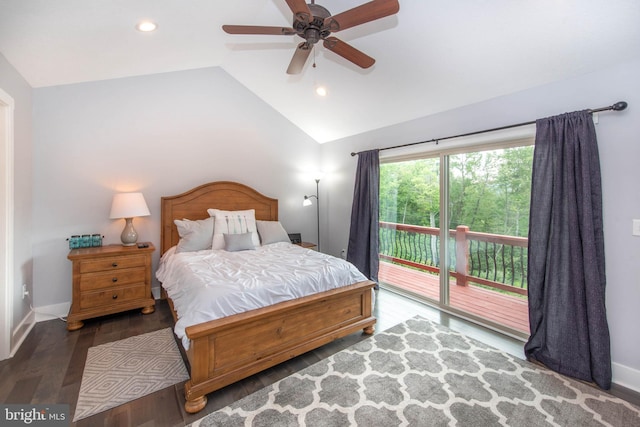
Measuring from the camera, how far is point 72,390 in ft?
6.19

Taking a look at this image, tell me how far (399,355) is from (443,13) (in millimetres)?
2789

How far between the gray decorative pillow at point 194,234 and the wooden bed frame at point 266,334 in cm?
152

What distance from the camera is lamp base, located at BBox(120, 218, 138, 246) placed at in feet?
10.5

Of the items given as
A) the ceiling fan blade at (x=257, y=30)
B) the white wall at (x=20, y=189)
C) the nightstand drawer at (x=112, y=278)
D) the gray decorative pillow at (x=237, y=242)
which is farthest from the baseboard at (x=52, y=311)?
the ceiling fan blade at (x=257, y=30)

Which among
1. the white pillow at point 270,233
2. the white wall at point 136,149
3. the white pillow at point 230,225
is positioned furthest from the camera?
the white pillow at point 270,233

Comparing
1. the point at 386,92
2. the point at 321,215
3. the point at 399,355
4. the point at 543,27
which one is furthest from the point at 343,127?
the point at 399,355

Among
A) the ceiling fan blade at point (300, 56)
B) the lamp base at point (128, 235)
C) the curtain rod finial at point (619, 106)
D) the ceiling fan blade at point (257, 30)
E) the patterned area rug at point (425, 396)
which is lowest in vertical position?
the patterned area rug at point (425, 396)

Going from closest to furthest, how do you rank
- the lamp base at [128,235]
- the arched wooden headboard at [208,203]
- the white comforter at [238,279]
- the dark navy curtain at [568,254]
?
the white comforter at [238,279]
the dark navy curtain at [568,254]
the lamp base at [128,235]
the arched wooden headboard at [208,203]

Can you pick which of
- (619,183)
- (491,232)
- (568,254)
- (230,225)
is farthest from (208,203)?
(619,183)

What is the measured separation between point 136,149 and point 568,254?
176 inches

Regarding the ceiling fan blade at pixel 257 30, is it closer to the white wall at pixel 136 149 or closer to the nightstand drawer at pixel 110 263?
the white wall at pixel 136 149

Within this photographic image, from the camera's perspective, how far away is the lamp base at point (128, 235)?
3.19 metres

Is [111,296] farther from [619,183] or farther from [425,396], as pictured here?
[619,183]

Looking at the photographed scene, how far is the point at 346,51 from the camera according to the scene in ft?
6.79
